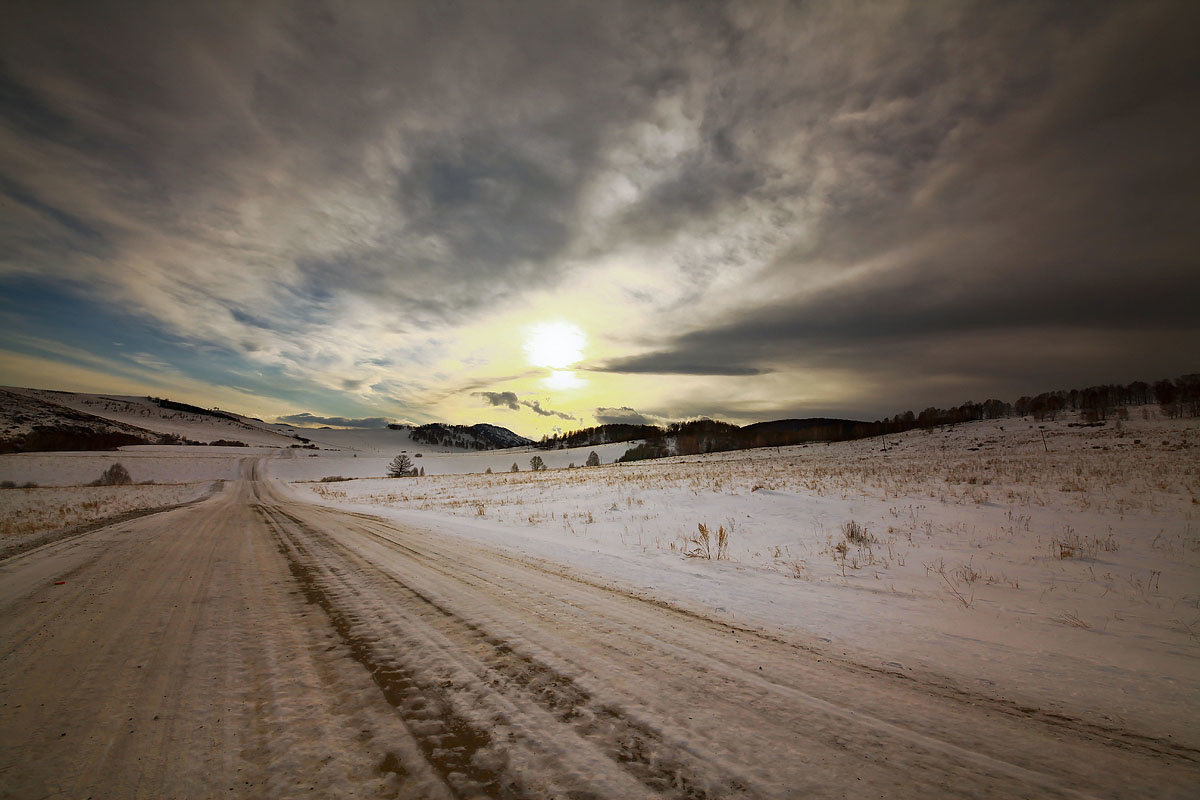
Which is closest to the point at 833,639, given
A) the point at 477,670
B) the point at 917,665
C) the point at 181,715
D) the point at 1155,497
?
the point at 917,665

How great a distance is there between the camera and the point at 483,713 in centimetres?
269

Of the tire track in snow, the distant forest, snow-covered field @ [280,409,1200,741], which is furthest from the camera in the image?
the distant forest

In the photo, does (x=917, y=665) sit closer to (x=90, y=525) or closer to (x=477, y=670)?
(x=477, y=670)

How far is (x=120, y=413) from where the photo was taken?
455 feet

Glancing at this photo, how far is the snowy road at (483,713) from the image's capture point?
7.00 feet

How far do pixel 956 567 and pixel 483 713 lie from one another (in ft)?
27.4

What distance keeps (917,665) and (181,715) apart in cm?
534

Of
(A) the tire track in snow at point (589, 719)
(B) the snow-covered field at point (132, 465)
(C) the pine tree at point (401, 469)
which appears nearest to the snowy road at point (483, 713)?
(A) the tire track in snow at point (589, 719)

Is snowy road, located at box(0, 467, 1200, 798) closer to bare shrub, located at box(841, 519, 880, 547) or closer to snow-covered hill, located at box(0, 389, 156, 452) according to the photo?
bare shrub, located at box(841, 519, 880, 547)

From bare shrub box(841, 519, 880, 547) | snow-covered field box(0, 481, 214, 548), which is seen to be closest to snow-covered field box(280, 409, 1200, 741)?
bare shrub box(841, 519, 880, 547)

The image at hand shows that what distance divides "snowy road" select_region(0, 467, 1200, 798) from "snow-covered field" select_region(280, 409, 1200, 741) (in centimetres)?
100

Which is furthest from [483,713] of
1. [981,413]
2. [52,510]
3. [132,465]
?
[981,413]

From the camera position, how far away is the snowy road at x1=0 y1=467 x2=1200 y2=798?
2.13 m

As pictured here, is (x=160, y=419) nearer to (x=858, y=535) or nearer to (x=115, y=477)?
(x=115, y=477)
